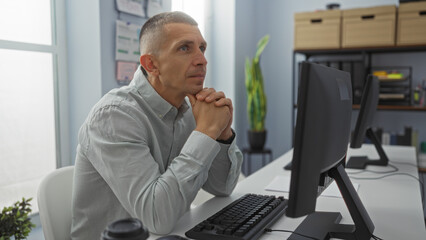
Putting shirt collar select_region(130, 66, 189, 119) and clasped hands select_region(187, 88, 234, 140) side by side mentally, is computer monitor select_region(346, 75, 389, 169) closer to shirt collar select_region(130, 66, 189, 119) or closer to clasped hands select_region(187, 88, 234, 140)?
clasped hands select_region(187, 88, 234, 140)

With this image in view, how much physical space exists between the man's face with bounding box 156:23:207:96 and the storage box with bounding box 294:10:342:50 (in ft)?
7.53

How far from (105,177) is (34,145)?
1.06 meters

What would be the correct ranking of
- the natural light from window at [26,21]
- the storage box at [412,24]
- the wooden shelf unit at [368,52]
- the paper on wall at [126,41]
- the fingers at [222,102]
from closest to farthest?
the fingers at [222,102] → the natural light from window at [26,21] → the paper on wall at [126,41] → the storage box at [412,24] → the wooden shelf unit at [368,52]

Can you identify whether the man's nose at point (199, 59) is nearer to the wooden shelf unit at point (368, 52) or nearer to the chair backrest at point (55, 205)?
the chair backrest at point (55, 205)

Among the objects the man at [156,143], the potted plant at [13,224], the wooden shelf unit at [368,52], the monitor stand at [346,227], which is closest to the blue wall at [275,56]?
the wooden shelf unit at [368,52]

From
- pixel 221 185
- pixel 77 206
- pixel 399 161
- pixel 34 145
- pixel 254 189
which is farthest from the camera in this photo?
pixel 399 161

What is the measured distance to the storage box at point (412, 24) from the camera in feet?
9.73

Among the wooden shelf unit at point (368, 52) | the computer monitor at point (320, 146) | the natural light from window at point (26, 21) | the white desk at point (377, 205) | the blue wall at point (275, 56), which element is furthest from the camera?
the blue wall at point (275, 56)

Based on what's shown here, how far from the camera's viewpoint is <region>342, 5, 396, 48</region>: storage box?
3055 mm

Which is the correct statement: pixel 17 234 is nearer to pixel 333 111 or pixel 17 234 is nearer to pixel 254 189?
pixel 333 111

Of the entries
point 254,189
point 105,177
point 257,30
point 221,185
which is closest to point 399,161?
point 254,189

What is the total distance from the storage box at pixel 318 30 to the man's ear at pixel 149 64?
2354 mm

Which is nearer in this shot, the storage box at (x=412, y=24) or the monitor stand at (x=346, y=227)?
the monitor stand at (x=346, y=227)

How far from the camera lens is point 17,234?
2.52ft
